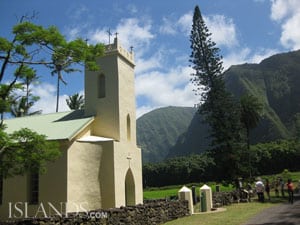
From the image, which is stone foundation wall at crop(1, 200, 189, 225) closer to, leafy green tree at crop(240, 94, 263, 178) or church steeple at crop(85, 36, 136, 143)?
church steeple at crop(85, 36, 136, 143)

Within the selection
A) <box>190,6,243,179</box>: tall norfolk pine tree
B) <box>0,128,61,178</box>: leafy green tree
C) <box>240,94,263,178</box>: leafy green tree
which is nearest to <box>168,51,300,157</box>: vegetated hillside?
<box>240,94,263,178</box>: leafy green tree

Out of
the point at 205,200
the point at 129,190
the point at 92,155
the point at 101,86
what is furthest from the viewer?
the point at 101,86

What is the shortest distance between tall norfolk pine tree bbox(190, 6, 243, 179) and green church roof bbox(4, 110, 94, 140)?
50.9 feet

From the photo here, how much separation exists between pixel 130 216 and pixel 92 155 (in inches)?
256

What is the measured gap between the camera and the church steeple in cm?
2261

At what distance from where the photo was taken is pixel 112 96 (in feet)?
75.3

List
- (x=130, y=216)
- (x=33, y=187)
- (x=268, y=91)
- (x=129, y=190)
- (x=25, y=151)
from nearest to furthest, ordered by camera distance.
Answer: (x=25, y=151) → (x=130, y=216) → (x=33, y=187) → (x=129, y=190) → (x=268, y=91)

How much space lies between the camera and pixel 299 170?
7181 centimetres

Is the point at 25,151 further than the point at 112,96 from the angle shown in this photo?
No

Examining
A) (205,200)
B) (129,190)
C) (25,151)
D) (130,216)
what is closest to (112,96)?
(129,190)

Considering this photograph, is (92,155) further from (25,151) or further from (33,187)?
(25,151)

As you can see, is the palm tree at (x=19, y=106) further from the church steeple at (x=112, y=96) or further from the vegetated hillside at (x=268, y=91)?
the vegetated hillside at (x=268, y=91)

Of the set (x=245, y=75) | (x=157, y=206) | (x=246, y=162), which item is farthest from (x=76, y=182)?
(x=245, y=75)

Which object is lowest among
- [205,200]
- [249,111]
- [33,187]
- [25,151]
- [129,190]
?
[205,200]
